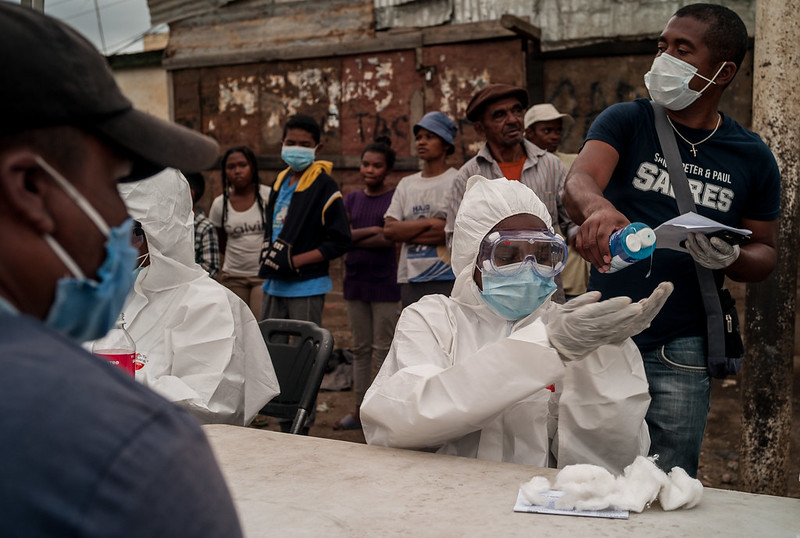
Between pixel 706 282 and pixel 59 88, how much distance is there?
240 centimetres

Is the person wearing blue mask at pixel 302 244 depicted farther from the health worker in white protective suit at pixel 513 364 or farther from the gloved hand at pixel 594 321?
the gloved hand at pixel 594 321

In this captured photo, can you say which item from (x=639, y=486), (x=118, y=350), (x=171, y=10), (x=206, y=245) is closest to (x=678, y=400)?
(x=639, y=486)

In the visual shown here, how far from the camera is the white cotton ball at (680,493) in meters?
1.76

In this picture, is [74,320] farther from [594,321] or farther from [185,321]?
[185,321]

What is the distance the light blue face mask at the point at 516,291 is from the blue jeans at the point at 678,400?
0.55m

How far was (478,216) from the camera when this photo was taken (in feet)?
8.70

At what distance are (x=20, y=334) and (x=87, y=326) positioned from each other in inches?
6.1

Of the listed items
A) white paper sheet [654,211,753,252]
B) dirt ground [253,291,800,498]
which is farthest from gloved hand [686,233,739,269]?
dirt ground [253,291,800,498]

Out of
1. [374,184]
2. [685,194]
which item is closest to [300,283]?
[374,184]

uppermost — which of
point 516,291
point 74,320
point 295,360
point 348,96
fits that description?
point 348,96

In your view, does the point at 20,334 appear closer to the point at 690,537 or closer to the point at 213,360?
the point at 690,537

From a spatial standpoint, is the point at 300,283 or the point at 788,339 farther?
the point at 300,283

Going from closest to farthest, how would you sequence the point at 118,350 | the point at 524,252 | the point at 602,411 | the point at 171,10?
1. the point at 602,411
2. the point at 118,350
3. the point at 524,252
4. the point at 171,10

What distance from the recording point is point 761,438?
3701 mm
